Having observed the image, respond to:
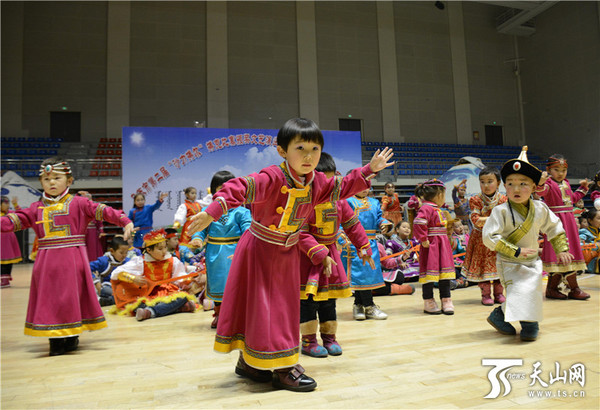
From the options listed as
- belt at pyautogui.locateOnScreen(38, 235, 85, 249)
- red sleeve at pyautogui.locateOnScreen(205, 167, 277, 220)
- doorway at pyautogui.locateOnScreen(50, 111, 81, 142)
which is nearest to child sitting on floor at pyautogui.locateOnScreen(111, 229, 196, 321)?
belt at pyautogui.locateOnScreen(38, 235, 85, 249)

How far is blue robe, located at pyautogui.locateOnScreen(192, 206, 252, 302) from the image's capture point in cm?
355

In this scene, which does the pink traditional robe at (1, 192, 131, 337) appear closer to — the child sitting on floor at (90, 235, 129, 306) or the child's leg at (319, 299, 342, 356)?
the child's leg at (319, 299, 342, 356)

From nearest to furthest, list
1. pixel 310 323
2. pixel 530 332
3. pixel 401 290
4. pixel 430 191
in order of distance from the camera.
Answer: pixel 310 323
pixel 530 332
pixel 430 191
pixel 401 290

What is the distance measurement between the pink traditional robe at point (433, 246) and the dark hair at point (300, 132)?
2.25m

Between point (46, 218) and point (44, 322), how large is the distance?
2.34ft

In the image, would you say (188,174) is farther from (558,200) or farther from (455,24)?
(455,24)

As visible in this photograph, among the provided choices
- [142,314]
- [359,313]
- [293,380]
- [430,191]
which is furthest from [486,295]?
[142,314]

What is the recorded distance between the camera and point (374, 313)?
3.80m

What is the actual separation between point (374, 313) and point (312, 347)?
1.23 metres

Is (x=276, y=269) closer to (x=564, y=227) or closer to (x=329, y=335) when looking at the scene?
(x=329, y=335)

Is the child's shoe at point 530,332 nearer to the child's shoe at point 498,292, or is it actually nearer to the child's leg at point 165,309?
the child's shoe at point 498,292

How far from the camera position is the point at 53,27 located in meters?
13.0

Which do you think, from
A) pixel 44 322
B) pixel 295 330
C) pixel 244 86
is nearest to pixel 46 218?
pixel 44 322

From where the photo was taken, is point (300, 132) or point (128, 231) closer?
point (300, 132)
